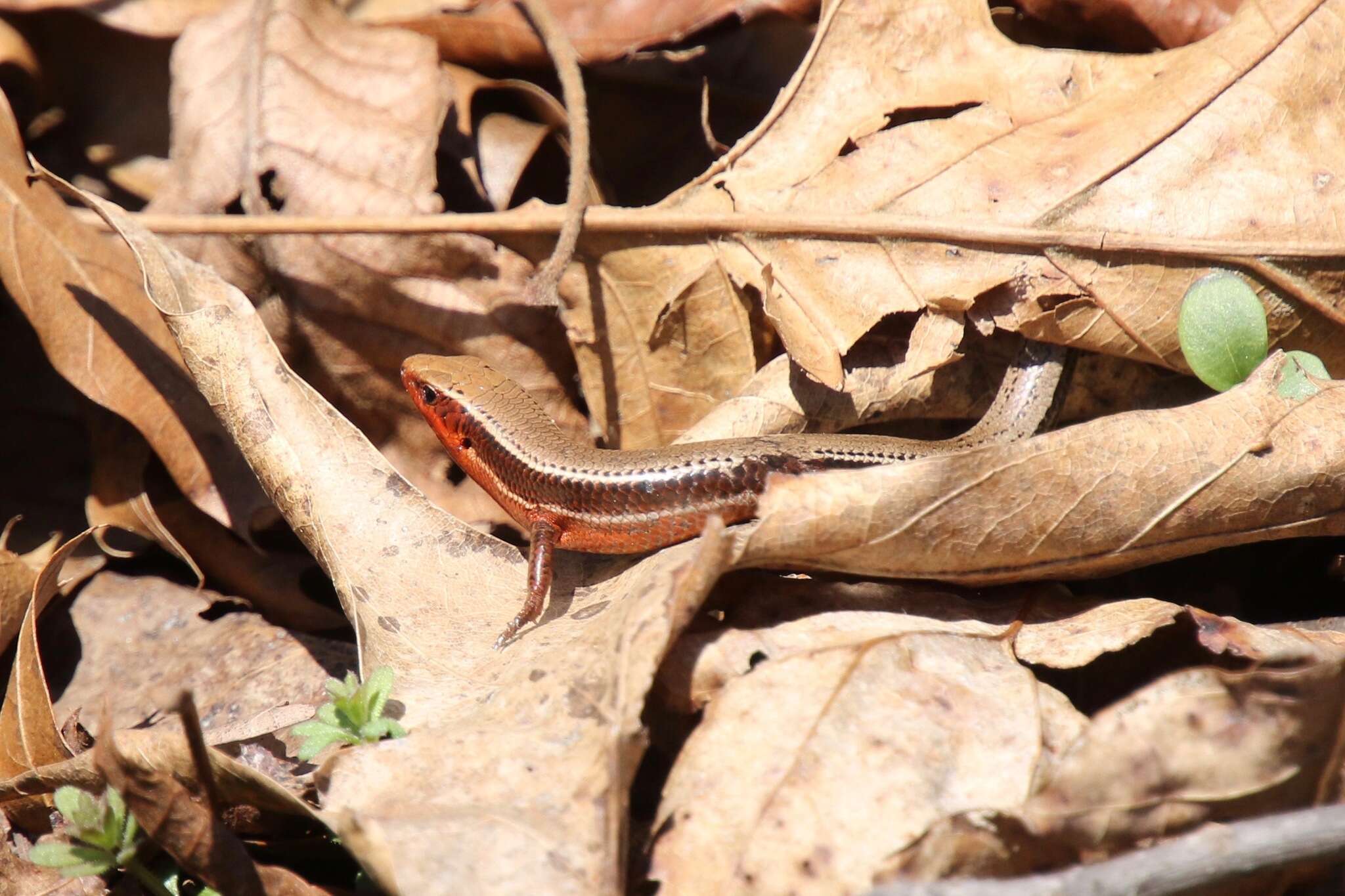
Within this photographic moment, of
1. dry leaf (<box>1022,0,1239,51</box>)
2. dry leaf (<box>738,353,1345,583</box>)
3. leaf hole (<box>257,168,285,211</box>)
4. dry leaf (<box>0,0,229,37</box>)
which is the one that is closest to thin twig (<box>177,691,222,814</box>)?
dry leaf (<box>738,353,1345,583</box>)

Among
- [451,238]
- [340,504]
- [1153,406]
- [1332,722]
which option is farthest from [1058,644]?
[451,238]

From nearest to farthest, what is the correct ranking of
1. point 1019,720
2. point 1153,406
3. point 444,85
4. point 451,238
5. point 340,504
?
point 1019,720
point 340,504
point 1153,406
point 451,238
point 444,85

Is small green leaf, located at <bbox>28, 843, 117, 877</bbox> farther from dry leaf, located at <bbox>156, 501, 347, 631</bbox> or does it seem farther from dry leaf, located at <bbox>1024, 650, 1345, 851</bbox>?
dry leaf, located at <bbox>1024, 650, 1345, 851</bbox>

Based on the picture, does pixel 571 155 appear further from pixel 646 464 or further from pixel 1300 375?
pixel 1300 375

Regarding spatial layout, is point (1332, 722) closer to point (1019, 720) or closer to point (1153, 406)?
point (1019, 720)

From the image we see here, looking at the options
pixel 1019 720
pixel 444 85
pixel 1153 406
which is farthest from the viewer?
pixel 444 85

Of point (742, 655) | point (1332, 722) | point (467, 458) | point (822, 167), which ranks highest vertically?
point (822, 167)

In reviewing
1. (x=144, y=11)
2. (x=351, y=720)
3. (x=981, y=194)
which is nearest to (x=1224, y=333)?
(x=981, y=194)

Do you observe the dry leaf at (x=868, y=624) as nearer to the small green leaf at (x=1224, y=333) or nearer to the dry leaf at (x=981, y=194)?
the small green leaf at (x=1224, y=333)
